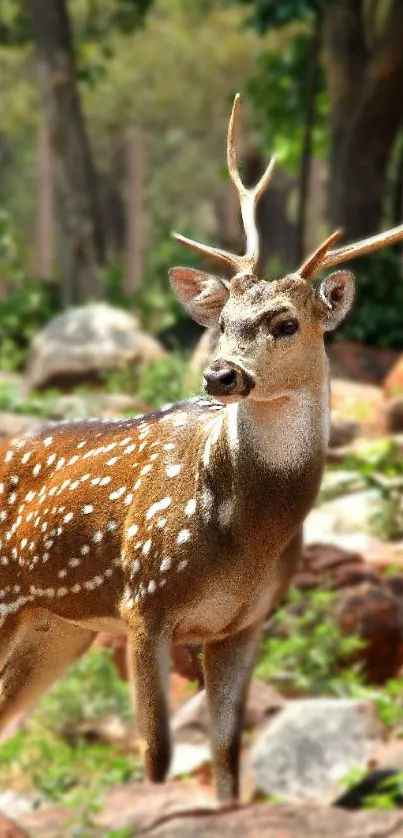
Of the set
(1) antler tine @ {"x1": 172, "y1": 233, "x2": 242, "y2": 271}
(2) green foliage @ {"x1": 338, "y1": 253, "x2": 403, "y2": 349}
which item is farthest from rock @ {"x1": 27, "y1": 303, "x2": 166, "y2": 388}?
(1) antler tine @ {"x1": 172, "y1": 233, "x2": 242, "y2": 271}

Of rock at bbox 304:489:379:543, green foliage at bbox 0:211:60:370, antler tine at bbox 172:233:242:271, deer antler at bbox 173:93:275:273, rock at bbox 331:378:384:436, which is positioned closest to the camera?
antler tine at bbox 172:233:242:271

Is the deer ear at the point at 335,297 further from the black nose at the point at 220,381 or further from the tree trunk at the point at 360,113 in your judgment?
the tree trunk at the point at 360,113

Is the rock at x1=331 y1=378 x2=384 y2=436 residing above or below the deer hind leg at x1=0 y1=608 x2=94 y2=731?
below

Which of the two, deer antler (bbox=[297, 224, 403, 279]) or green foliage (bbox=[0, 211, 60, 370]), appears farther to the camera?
green foliage (bbox=[0, 211, 60, 370])

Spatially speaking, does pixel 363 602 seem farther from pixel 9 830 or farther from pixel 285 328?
pixel 285 328

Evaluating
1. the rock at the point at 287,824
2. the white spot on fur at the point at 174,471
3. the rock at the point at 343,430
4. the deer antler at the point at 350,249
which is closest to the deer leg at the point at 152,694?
the white spot on fur at the point at 174,471

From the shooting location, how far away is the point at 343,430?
15836mm

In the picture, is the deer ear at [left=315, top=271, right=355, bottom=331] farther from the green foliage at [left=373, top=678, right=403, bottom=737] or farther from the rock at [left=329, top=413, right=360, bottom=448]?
the rock at [left=329, top=413, right=360, bottom=448]

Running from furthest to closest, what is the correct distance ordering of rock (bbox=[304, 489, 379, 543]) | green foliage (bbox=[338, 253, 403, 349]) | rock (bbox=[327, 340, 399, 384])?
1. green foliage (bbox=[338, 253, 403, 349])
2. rock (bbox=[327, 340, 399, 384])
3. rock (bbox=[304, 489, 379, 543])

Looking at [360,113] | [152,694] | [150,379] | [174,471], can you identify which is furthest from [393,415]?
[152,694]

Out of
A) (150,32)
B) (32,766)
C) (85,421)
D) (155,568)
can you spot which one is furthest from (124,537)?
(150,32)

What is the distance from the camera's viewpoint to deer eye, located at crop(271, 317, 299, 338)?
150 inches

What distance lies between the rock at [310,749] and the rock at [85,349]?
33.5ft

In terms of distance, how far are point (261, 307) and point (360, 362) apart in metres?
16.2
